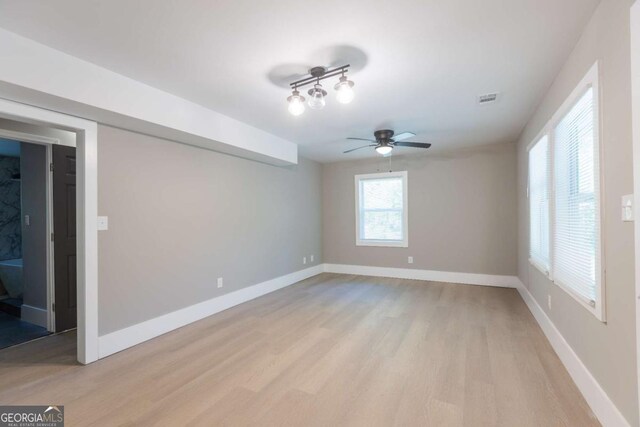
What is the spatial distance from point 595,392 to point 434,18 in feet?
8.38

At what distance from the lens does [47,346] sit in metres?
2.97

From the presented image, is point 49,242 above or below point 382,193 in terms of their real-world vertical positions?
below


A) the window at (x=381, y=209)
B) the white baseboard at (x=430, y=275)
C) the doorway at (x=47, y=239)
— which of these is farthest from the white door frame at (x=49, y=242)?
the window at (x=381, y=209)

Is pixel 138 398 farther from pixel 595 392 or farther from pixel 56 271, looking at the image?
pixel 595 392

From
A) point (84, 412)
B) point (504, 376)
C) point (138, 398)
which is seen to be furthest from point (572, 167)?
point (84, 412)

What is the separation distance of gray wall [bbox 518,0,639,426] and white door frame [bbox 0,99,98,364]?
3.78 meters

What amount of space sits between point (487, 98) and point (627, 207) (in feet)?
6.54

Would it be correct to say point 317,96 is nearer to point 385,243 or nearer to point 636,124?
point 636,124

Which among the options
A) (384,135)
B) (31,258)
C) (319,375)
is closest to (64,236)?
(31,258)

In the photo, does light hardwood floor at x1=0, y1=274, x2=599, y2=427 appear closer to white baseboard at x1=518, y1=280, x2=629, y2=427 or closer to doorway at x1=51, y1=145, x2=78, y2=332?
white baseboard at x1=518, y1=280, x2=629, y2=427

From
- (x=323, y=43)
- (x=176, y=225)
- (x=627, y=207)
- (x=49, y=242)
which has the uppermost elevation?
(x=323, y=43)

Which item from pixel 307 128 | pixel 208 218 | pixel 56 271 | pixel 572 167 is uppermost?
pixel 307 128

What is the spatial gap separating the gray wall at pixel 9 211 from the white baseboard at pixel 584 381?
27.3 ft

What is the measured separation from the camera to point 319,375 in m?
2.35
